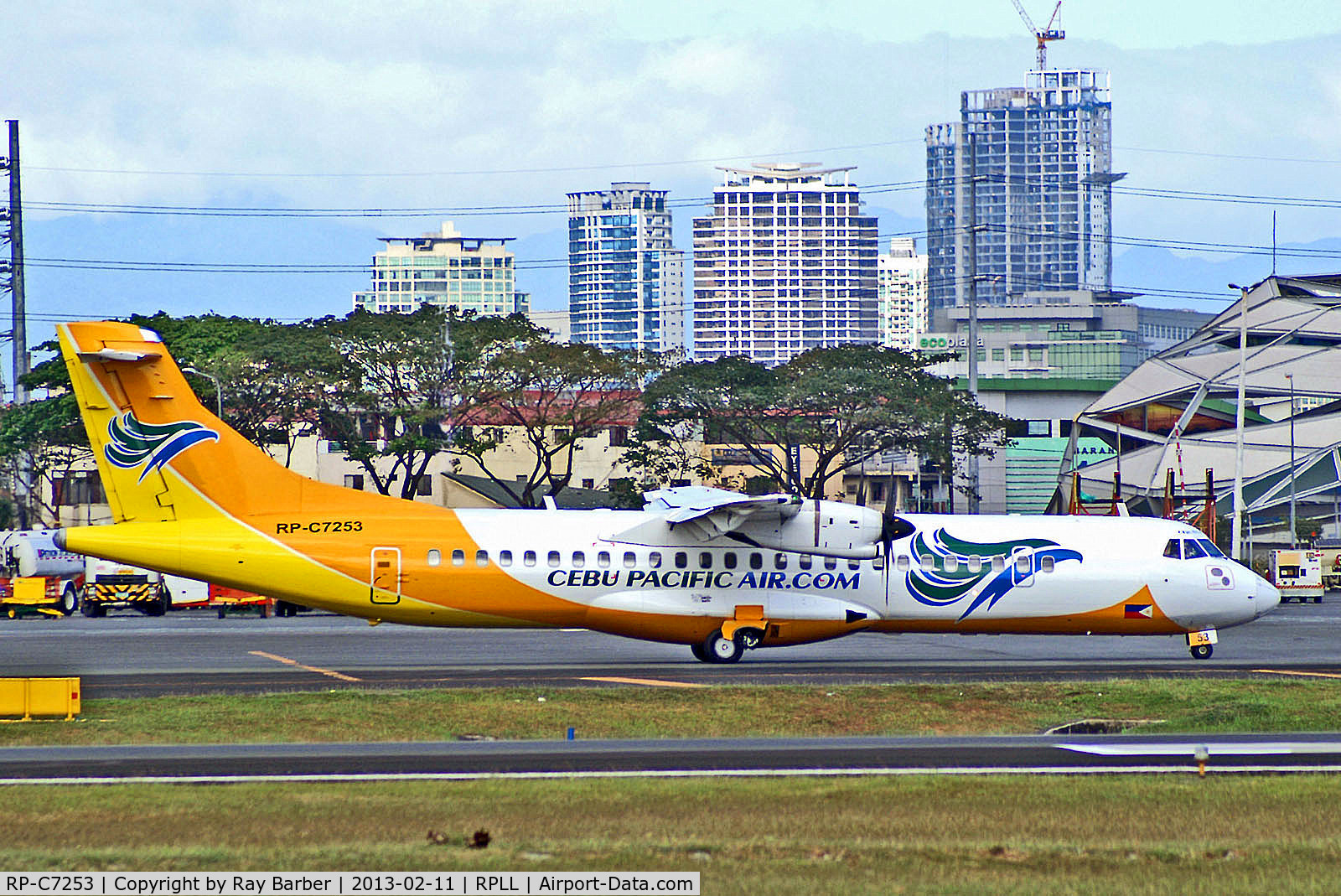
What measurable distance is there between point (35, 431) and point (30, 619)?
132 feet

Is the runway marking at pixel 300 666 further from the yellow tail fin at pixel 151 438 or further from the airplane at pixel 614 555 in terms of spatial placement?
the yellow tail fin at pixel 151 438

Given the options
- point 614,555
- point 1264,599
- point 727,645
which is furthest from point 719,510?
point 1264,599

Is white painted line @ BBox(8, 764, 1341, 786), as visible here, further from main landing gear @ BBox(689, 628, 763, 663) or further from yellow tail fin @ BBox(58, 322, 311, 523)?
main landing gear @ BBox(689, 628, 763, 663)

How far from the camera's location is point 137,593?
57875 mm

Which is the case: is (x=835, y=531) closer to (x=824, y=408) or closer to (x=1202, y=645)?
(x=1202, y=645)

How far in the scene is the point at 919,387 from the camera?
8669 centimetres

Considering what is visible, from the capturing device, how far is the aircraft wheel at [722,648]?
33.8m

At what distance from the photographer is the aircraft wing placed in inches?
1256

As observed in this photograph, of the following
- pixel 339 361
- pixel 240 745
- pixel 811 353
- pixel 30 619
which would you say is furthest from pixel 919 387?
pixel 240 745

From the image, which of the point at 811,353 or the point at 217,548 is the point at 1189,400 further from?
the point at 217,548

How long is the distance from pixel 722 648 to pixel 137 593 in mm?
32420

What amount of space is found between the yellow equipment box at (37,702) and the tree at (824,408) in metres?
60.4

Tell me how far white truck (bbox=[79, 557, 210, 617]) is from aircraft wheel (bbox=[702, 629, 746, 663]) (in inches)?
1155

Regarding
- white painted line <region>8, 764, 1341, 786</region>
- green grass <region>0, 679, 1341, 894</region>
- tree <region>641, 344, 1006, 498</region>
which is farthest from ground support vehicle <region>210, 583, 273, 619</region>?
white painted line <region>8, 764, 1341, 786</region>
